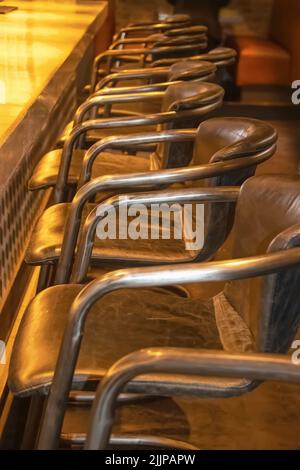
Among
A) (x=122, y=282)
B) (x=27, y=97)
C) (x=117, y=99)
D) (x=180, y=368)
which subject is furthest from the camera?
(x=117, y=99)

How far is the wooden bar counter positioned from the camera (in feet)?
5.51

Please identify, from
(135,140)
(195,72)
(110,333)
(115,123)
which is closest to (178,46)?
(195,72)

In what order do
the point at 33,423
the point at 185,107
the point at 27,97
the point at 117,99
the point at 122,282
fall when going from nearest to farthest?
the point at 122,282, the point at 33,423, the point at 27,97, the point at 185,107, the point at 117,99

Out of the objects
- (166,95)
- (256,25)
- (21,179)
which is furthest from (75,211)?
(256,25)

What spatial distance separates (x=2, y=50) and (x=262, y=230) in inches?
55.2

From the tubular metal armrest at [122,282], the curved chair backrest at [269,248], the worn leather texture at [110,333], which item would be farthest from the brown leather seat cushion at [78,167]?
the tubular metal armrest at [122,282]

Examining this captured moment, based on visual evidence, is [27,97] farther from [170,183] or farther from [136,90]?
[136,90]

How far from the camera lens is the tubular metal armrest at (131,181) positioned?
1636 mm

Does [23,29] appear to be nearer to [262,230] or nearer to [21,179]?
[21,179]

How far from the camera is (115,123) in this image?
2.16 m

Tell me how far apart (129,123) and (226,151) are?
1.73 feet

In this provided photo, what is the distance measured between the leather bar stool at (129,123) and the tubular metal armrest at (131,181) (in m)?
0.47

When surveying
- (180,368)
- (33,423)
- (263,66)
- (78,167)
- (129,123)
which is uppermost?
(180,368)
